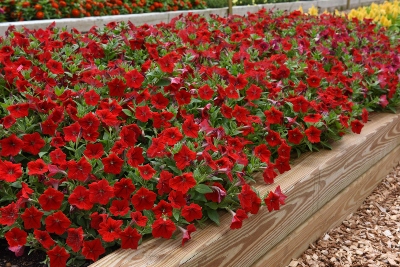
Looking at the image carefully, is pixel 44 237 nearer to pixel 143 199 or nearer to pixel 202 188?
pixel 143 199

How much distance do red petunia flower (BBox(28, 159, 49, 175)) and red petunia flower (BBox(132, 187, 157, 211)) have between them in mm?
391

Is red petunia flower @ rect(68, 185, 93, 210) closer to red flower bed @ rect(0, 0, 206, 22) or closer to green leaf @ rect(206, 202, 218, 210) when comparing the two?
green leaf @ rect(206, 202, 218, 210)

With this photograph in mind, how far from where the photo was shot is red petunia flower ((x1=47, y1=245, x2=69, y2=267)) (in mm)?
1865

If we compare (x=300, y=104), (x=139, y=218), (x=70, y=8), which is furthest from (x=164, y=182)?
(x=70, y=8)

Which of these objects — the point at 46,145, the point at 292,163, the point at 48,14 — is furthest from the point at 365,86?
the point at 48,14

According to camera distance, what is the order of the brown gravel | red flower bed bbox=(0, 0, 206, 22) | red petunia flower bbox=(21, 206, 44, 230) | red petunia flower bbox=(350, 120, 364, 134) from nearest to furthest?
1. red petunia flower bbox=(21, 206, 44, 230)
2. the brown gravel
3. red petunia flower bbox=(350, 120, 364, 134)
4. red flower bed bbox=(0, 0, 206, 22)

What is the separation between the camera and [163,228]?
78.0 inches

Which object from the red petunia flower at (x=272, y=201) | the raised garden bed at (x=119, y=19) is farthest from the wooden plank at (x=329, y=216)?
the raised garden bed at (x=119, y=19)

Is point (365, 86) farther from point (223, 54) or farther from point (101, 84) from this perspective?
point (101, 84)

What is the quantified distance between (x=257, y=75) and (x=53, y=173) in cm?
158

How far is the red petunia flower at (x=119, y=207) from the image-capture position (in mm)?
2014

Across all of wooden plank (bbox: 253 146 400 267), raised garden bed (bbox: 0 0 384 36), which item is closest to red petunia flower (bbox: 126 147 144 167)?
wooden plank (bbox: 253 146 400 267)

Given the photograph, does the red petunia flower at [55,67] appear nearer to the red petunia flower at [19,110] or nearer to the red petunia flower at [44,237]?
the red petunia flower at [19,110]

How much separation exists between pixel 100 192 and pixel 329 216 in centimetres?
164
